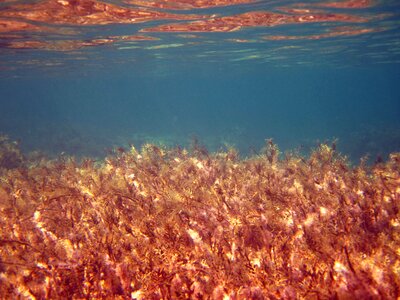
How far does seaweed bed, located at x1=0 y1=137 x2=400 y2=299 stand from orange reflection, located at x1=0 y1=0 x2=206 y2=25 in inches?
391

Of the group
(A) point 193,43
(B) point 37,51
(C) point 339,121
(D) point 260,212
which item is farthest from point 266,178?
(C) point 339,121

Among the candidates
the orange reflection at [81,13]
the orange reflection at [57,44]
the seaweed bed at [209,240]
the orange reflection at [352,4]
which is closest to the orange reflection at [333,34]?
the orange reflection at [352,4]

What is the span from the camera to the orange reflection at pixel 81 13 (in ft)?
44.1

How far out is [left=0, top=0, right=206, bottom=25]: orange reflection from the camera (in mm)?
13430

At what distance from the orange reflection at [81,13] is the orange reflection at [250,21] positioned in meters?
2.02

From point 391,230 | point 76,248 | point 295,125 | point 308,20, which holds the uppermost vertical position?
point 308,20

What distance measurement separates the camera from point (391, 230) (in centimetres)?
468

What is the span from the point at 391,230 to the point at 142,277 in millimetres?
4045

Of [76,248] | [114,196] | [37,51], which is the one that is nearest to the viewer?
[76,248]

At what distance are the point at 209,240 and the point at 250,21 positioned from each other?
1708 cm

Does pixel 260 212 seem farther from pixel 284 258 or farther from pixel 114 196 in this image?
pixel 114 196

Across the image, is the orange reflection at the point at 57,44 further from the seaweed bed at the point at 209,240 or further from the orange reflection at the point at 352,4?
the seaweed bed at the point at 209,240

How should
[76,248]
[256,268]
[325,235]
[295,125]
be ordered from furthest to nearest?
1. [295,125]
2. [76,248]
3. [325,235]
4. [256,268]

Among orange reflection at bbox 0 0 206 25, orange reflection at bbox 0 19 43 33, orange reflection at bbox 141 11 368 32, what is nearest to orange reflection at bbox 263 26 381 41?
orange reflection at bbox 141 11 368 32
